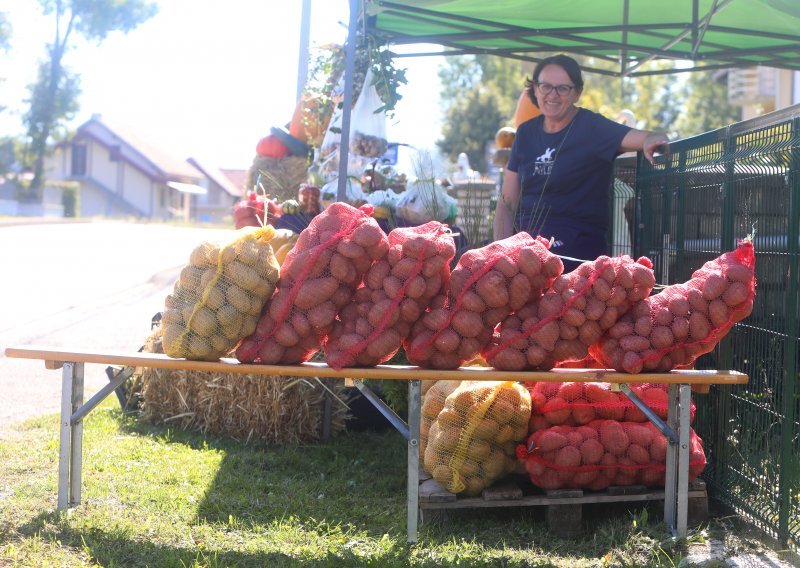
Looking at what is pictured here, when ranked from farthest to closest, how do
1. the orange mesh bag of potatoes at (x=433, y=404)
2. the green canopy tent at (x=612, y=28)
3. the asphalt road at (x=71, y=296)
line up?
the asphalt road at (x=71, y=296)
the green canopy tent at (x=612, y=28)
the orange mesh bag of potatoes at (x=433, y=404)

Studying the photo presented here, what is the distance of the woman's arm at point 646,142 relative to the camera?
4.70 m

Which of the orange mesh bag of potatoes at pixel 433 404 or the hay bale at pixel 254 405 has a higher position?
the orange mesh bag of potatoes at pixel 433 404

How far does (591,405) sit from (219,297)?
1.68m

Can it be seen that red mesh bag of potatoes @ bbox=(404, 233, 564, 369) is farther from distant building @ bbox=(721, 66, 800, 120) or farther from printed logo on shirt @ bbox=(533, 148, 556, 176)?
distant building @ bbox=(721, 66, 800, 120)

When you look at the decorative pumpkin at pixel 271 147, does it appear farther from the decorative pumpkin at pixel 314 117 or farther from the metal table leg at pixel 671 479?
the metal table leg at pixel 671 479

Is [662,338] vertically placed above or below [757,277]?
below

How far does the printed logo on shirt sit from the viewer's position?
5164mm

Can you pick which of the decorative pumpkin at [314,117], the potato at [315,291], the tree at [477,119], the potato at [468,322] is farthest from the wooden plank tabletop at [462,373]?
the tree at [477,119]

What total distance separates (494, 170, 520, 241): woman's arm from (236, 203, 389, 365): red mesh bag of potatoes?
5.48 ft

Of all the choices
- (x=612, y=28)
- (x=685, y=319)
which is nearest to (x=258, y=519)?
(x=685, y=319)

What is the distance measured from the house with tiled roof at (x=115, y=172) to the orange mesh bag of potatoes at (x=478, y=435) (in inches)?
2256

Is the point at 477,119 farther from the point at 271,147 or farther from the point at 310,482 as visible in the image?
the point at 310,482

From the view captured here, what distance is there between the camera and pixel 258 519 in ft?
13.8

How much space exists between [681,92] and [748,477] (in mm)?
50678
